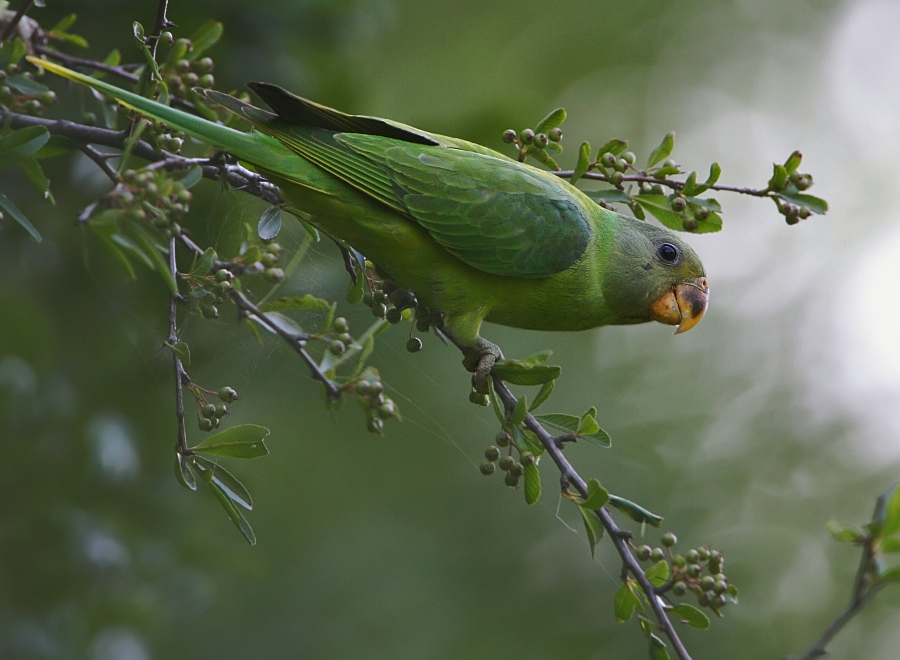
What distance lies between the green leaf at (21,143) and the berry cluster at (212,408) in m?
0.77

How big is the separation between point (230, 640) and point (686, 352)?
440 cm

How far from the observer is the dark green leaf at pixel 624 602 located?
89.4 inches

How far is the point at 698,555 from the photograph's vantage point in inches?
89.9

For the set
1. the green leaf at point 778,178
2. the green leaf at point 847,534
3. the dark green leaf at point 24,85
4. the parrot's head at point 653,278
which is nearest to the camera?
the green leaf at point 847,534

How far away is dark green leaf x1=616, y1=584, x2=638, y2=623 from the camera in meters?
2.27

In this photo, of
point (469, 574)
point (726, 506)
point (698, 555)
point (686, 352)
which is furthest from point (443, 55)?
point (698, 555)

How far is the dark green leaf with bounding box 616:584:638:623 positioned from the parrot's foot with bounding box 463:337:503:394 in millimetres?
750

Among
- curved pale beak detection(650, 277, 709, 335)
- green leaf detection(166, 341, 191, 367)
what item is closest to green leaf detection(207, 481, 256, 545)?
green leaf detection(166, 341, 191, 367)

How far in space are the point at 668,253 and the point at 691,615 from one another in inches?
57.8

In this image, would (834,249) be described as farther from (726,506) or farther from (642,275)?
(642,275)

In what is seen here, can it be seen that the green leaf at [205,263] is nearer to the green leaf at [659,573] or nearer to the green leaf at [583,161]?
the green leaf at [583,161]

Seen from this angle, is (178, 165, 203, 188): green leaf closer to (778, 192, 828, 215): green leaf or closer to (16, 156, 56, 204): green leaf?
(16, 156, 56, 204): green leaf

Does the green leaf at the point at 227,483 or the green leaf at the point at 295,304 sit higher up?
the green leaf at the point at 295,304

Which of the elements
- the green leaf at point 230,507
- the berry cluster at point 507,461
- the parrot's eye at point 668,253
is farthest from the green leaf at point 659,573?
the parrot's eye at point 668,253
